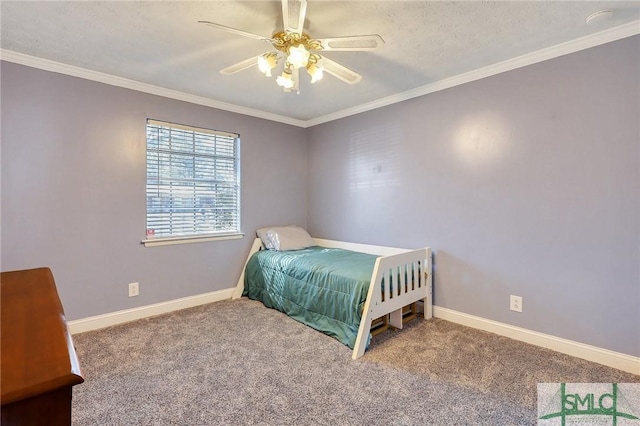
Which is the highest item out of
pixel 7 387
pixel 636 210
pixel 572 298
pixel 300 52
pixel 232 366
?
pixel 300 52

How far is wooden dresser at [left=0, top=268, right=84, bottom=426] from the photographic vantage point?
0.56m

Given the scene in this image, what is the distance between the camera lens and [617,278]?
2.04 metres

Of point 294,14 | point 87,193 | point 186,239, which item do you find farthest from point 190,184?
point 294,14

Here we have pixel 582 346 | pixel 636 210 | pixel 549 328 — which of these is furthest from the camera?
pixel 549 328

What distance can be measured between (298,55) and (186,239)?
2.25 m

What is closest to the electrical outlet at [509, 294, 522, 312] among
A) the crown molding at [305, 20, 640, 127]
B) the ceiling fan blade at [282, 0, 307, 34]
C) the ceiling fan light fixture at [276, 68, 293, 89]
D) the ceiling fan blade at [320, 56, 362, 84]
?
the crown molding at [305, 20, 640, 127]

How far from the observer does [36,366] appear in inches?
24.7

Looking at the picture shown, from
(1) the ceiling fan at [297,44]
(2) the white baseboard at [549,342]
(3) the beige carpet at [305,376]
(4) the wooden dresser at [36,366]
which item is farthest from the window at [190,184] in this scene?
(2) the white baseboard at [549,342]

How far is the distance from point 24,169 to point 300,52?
7.60ft

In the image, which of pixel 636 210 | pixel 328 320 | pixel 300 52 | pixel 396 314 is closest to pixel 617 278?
pixel 636 210

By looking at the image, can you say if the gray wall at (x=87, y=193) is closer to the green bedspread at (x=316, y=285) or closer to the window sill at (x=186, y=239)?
the window sill at (x=186, y=239)

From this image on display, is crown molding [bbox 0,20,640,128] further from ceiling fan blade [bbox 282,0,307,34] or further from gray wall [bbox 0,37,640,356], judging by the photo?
ceiling fan blade [bbox 282,0,307,34]

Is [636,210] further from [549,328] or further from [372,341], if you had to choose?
[372,341]

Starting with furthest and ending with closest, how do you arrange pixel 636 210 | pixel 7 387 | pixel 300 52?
pixel 636 210 → pixel 300 52 → pixel 7 387
